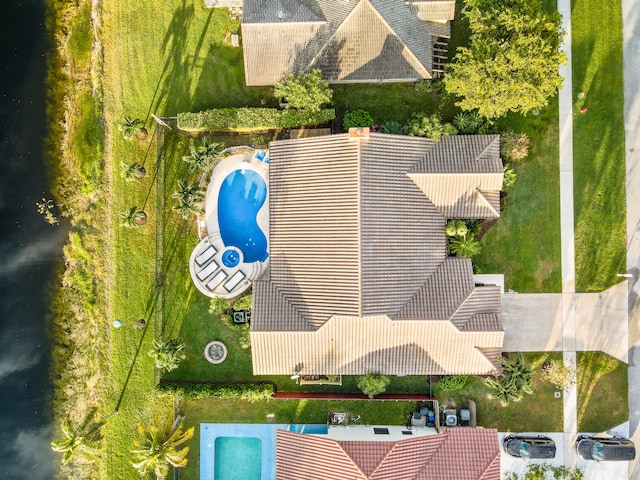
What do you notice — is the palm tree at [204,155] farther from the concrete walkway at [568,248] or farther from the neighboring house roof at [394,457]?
the concrete walkway at [568,248]

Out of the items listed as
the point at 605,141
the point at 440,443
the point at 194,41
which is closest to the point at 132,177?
the point at 194,41

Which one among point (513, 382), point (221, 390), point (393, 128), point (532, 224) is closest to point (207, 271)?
point (221, 390)

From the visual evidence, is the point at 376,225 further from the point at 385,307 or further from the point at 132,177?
the point at 132,177

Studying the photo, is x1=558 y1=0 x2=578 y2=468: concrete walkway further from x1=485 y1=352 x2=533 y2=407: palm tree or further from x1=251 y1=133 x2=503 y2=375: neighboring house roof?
x1=251 y1=133 x2=503 y2=375: neighboring house roof

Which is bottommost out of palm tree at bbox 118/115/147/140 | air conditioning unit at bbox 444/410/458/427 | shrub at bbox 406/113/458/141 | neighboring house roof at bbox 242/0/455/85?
air conditioning unit at bbox 444/410/458/427

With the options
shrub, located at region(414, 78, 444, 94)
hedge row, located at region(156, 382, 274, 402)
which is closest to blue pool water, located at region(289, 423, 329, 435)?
hedge row, located at region(156, 382, 274, 402)
